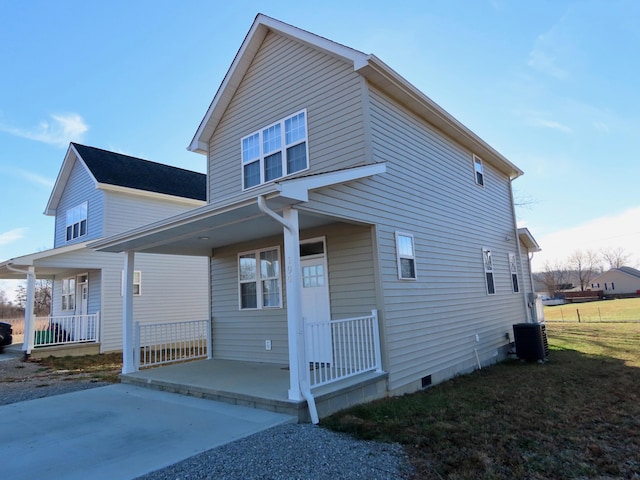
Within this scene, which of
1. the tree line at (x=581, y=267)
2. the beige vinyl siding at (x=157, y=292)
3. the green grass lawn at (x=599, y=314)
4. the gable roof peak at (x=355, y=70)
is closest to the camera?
the gable roof peak at (x=355, y=70)

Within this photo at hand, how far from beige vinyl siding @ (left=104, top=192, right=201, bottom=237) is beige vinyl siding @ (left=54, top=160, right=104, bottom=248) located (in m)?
0.30

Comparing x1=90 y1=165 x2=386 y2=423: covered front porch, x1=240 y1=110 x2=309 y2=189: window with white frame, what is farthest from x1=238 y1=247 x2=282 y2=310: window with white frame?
x1=240 y1=110 x2=309 y2=189: window with white frame

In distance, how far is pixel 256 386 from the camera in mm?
5926

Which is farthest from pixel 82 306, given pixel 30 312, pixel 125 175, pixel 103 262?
pixel 125 175

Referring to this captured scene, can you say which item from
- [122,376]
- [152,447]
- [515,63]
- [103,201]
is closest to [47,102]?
[103,201]

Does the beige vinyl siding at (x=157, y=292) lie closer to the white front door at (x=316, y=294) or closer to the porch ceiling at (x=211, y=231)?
the porch ceiling at (x=211, y=231)

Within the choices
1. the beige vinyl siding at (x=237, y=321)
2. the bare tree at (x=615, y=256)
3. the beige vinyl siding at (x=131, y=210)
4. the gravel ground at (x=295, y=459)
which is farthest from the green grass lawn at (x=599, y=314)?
the bare tree at (x=615, y=256)

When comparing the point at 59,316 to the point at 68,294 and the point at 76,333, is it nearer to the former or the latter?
the point at 76,333

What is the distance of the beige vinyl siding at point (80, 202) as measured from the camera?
556 inches

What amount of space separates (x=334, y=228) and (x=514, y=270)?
26.8 feet

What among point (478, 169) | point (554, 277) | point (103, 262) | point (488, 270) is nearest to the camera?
point (488, 270)

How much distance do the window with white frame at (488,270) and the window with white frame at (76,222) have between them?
564 inches

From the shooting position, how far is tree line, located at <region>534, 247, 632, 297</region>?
6575 cm

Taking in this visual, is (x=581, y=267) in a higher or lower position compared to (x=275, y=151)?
lower
